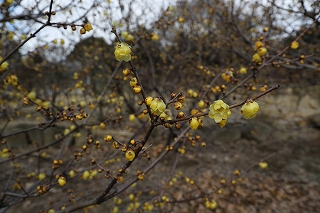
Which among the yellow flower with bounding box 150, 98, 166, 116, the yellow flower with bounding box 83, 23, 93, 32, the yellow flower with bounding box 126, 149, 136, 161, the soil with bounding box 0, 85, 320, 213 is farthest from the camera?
the soil with bounding box 0, 85, 320, 213

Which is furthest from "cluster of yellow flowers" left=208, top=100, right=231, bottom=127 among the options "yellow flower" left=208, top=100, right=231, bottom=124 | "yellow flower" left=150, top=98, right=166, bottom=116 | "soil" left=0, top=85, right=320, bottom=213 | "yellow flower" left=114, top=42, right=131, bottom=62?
"soil" left=0, top=85, right=320, bottom=213

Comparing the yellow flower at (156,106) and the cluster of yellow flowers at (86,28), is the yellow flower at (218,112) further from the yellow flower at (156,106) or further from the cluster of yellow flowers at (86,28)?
the cluster of yellow flowers at (86,28)

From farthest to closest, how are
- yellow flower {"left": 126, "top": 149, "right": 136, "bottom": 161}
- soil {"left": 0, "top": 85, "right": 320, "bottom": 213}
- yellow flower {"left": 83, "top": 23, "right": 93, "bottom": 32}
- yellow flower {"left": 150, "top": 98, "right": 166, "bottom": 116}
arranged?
soil {"left": 0, "top": 85, "right": 320, "bottom": 213} → yellow flower {"left": 83, "top": 23, "right": 93, "bottom": 32} → yellow flower {"left": 126, "top": 149, "right": 136, "bottom": 161} → yellow flower {"left": 150, "top": 98, "right": 166, "bottom": 116}

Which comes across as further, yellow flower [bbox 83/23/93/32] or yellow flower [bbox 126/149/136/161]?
yellow flower [bbox 83/23/93/32]

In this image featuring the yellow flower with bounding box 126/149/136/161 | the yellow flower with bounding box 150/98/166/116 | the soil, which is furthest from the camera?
the soil

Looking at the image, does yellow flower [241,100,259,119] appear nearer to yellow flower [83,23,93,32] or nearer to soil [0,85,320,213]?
yellow flower [83,23,93,32]

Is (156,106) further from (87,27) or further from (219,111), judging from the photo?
(87,27)

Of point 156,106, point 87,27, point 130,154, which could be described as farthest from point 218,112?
point 87,27

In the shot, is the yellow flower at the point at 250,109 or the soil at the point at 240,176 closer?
the yellow flower at the point at 250,109

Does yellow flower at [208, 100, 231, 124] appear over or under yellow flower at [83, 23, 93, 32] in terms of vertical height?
under

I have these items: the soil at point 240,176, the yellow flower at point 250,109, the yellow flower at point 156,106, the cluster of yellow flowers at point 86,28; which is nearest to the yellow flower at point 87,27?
the cluster of yellow flowers at point 86,28

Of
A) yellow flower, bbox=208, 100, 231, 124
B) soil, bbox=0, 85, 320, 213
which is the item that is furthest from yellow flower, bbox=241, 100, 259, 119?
soil, bbox=0, 85, 320, 213

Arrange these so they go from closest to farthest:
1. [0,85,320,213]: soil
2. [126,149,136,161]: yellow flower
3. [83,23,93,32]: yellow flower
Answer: [126,149,136,161]: yellow flower < [83,23,93,32]: yellow flower < [0,85,320,213]: soil

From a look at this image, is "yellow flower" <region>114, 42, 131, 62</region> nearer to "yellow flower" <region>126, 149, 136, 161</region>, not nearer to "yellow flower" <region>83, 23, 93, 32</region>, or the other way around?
"yellow flower" <region>126, 149, 136, 161</region>
